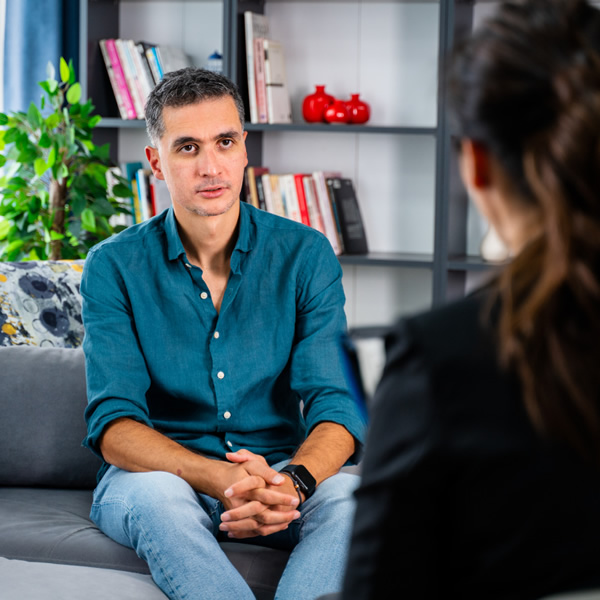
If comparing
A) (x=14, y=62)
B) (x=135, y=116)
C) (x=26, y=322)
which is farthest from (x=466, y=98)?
(x=14, y=62)

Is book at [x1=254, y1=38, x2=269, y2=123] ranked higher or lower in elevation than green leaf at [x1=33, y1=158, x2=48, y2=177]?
higher

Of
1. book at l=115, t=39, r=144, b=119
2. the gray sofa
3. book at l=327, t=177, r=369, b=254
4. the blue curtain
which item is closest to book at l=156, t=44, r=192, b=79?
book at l=115, t=39, r=144, b=119

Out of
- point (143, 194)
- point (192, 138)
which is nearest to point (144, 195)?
point (143, 194)

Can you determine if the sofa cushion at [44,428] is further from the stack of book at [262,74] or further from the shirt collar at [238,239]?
the stack of book at [262,74]

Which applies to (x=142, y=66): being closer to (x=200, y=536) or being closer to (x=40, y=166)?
(x=40, y=166)

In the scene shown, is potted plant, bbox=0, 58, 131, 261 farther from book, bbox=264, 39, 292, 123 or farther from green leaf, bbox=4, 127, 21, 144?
book, bbox=264, 39, 292, 123

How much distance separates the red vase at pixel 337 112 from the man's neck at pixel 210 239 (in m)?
1.23

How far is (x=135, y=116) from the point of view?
116 inches

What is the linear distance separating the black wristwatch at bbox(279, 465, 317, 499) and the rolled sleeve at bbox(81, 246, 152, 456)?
0.29m

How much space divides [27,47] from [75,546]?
2.17 metres

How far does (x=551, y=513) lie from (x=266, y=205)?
2.37 metres

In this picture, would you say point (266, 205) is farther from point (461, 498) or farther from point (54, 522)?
point (461, 498)

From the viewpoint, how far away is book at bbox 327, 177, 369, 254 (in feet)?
9.40

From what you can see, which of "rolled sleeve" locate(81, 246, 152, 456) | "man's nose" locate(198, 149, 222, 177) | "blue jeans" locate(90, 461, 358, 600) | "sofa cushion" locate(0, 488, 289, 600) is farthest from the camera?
"man's nose" locate(198, 149, 222, 177)
